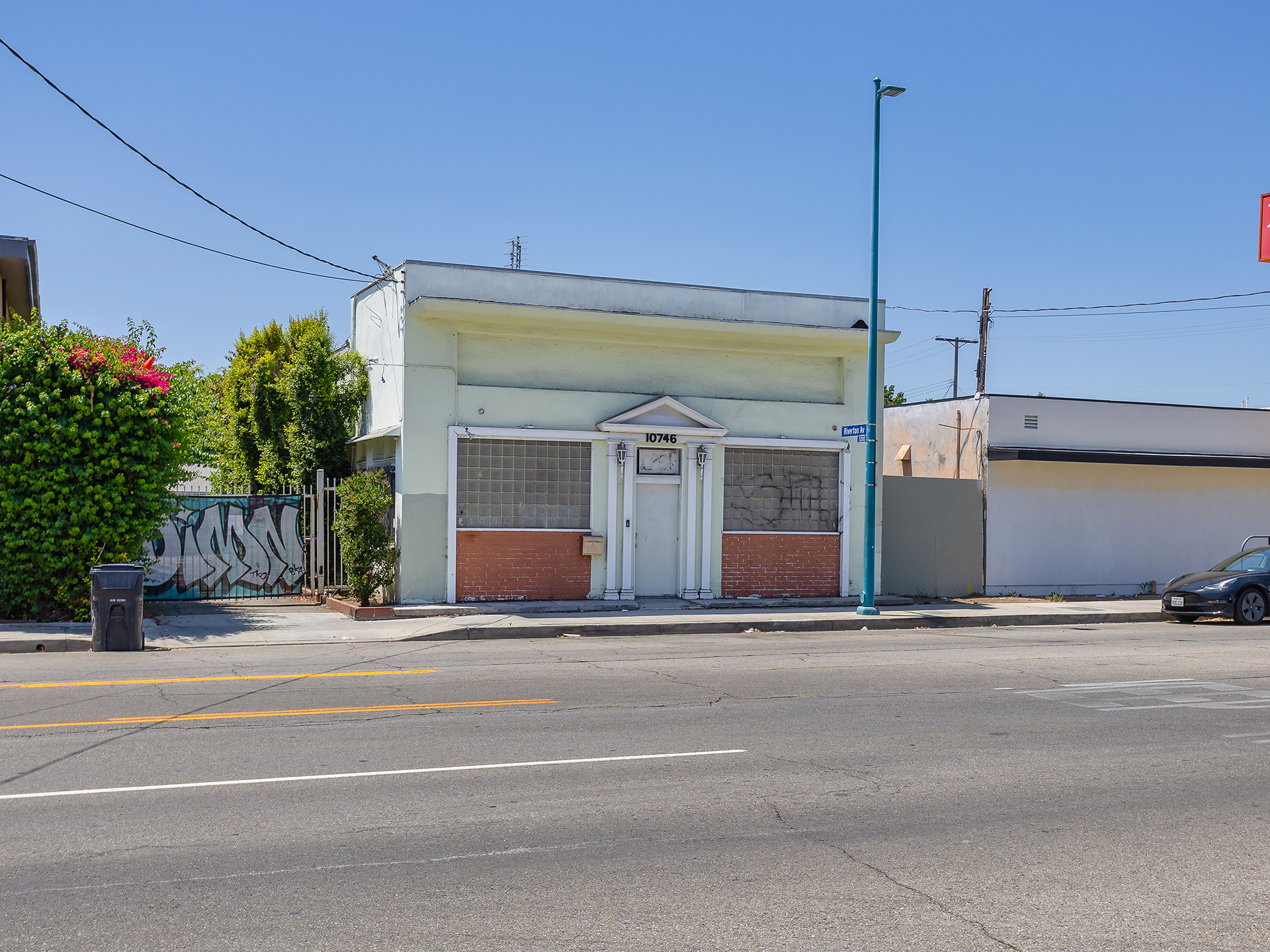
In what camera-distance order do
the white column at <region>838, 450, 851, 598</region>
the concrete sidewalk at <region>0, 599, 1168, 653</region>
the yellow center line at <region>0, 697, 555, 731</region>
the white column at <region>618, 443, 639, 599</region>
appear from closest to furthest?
the yellow center line at <region>0, 697, 555, 731</region> < the concrete sidewalk at <region>0, 599, 1168, 653</region> < the white column at <region>618, 443, 639, 599</region> < the white column at <region>838, 450, 851, 598</region>

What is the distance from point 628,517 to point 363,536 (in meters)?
4.55

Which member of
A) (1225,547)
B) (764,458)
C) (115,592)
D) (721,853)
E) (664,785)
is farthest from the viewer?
(1225,547)

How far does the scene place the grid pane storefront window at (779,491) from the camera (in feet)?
66.9

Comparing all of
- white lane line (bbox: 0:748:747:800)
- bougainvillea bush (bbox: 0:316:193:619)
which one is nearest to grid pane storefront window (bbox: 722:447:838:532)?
bougainvillea bush (bbox: 0:316:193:619)

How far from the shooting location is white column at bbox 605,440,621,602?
1938 centimetres

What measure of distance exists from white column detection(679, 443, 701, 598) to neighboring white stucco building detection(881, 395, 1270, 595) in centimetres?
673

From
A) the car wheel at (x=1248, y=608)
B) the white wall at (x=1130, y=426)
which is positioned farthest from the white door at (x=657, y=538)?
the car wheel at (x=1248, y=608)

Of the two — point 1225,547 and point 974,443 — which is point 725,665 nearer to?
point 974,443

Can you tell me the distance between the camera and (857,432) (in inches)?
763

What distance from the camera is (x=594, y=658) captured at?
13.4 meters

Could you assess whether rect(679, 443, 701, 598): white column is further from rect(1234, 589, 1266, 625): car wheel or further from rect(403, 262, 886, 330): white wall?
rect(1234, 589, 1266, 625): car wheel

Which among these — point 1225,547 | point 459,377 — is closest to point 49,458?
point 459,377

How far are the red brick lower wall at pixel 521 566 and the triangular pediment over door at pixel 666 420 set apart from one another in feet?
6.64

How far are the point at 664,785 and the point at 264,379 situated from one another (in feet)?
57.6
